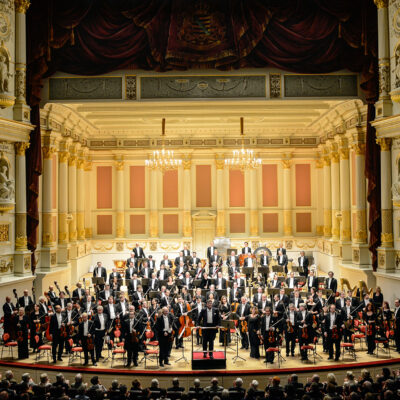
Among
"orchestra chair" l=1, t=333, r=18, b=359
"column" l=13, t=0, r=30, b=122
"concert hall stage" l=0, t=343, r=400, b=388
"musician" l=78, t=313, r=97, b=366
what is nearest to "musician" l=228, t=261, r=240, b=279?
"concert hall stage" l=0, t=343, r=400, b=388

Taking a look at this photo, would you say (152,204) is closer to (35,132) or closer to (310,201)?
(310,201)

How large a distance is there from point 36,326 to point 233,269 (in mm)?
6350

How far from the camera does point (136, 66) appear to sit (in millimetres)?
14539

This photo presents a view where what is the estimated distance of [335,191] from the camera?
19.2 m

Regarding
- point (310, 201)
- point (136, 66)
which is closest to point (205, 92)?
point (136, 66)

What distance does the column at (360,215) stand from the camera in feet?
51.4

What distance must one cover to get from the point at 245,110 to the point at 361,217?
5.16 m

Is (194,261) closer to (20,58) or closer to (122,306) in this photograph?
(122,306)

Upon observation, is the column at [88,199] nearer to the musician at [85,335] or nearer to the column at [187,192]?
the column at [187,192]

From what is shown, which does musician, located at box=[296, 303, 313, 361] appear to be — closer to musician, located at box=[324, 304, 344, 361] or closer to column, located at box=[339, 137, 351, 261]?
musician, located at box=[324, 304, 344, 361]

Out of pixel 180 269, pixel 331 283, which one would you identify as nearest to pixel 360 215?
pixel 331 283

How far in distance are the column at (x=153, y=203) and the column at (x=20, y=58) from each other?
9.29 meters

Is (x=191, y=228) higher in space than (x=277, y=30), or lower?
lower

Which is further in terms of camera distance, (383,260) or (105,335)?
(383,260)
